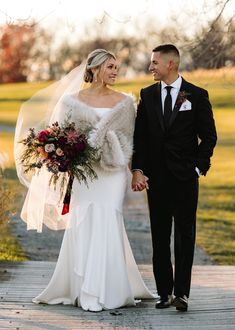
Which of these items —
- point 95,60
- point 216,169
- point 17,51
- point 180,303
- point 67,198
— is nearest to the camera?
point 180,303

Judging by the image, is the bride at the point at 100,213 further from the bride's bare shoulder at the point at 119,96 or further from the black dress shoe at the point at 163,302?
the black dress shoe at the point at 163,302

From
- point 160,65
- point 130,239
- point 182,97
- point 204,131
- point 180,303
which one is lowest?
point 130,239

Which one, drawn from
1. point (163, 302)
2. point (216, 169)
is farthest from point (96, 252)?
point (216, 169)

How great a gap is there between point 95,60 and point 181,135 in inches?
42.2

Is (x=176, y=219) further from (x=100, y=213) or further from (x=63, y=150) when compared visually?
(x=63, y=150)

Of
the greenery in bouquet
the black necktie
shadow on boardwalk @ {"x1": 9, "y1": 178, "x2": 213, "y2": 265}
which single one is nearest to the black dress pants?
the black necktie

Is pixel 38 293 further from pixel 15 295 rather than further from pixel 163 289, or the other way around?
pixel 163 289

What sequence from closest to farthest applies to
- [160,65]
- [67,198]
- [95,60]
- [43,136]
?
[160,65] < [43,136] < [95,60] < [67,198]

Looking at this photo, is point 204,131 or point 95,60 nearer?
point 204,131

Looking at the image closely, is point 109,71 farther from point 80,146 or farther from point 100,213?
point 100,213

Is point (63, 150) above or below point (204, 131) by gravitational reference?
below

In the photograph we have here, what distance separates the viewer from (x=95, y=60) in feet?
25.9

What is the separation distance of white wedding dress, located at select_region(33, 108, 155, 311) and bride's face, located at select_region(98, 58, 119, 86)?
0.84 feet

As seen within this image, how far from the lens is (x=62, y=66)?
53438mm
